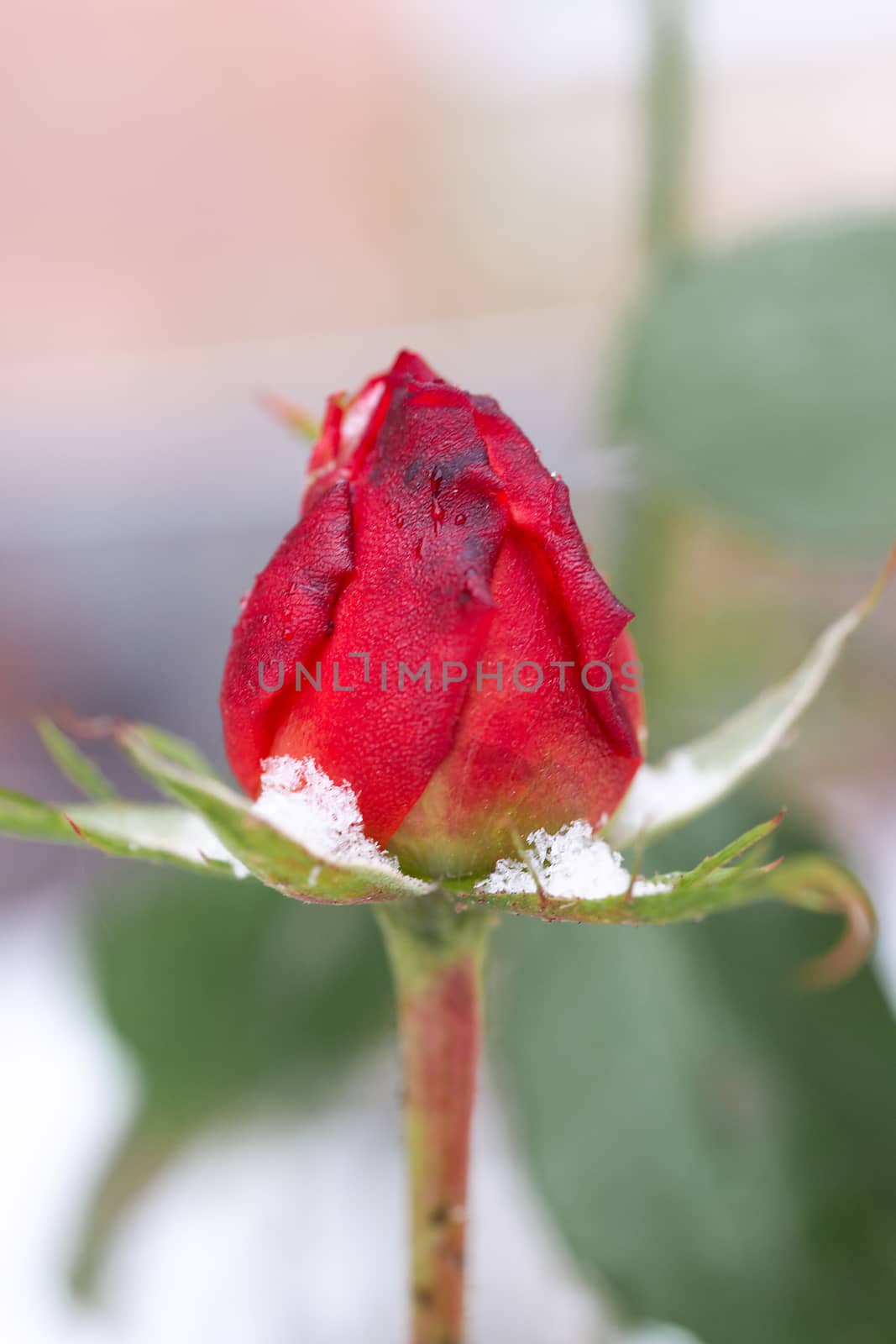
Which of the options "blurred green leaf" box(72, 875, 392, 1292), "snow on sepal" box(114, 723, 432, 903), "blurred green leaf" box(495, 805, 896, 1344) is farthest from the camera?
"blurred green leaf" box(72, 875, 392, 1292)

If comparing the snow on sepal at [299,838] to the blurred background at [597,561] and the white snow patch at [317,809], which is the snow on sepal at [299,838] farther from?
the blurred background at [597,561]

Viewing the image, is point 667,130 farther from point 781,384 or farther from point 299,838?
point 299,838

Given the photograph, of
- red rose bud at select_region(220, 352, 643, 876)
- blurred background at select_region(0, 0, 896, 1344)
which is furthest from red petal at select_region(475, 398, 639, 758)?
blurred background at select_region(0, 0, 896, 1344)

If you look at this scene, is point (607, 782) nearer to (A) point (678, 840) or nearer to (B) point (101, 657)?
(A) point (678, 840)

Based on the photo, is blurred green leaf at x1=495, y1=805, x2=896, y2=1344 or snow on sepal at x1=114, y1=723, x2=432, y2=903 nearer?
snow on sepal at x1=114, y1=723, x2=432, y2=903

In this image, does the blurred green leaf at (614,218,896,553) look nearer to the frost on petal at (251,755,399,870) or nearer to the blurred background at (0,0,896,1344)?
the blurred background at (0,0,896,1344)

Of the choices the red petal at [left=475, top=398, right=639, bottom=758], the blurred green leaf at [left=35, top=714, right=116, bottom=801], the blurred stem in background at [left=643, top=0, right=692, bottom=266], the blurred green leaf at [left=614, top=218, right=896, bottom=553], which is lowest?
the blurred green leaf at [left=35, top=714, right=116, bottom=801]
